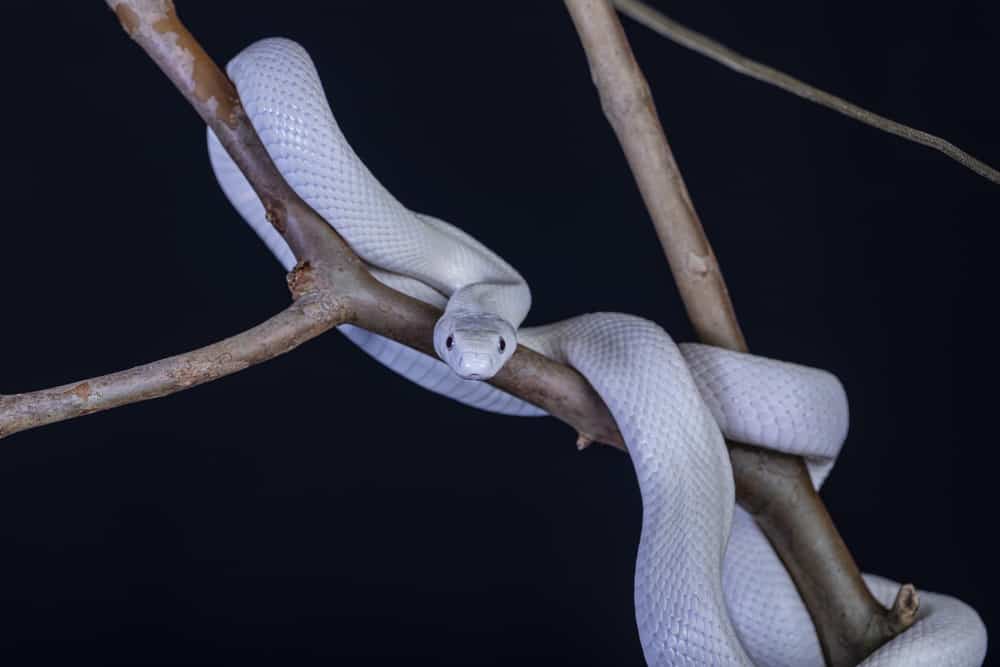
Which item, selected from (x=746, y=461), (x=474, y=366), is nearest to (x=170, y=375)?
(x=474, y=366)

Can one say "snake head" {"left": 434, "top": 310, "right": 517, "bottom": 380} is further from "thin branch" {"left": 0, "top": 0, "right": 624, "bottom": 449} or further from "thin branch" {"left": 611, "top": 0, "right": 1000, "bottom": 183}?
"thin branch" {"left": 611, "top": 0, "right": 1000, "bottom": 183}

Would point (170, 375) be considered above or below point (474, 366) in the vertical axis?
below

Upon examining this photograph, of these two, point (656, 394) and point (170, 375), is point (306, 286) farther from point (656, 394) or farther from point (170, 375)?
point (656, 394)

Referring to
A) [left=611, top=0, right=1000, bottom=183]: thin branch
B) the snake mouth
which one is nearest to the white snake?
the snake mouth

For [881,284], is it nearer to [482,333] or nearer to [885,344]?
[885,344]

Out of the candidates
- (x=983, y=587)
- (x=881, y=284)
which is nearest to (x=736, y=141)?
(x=881, y=284)
